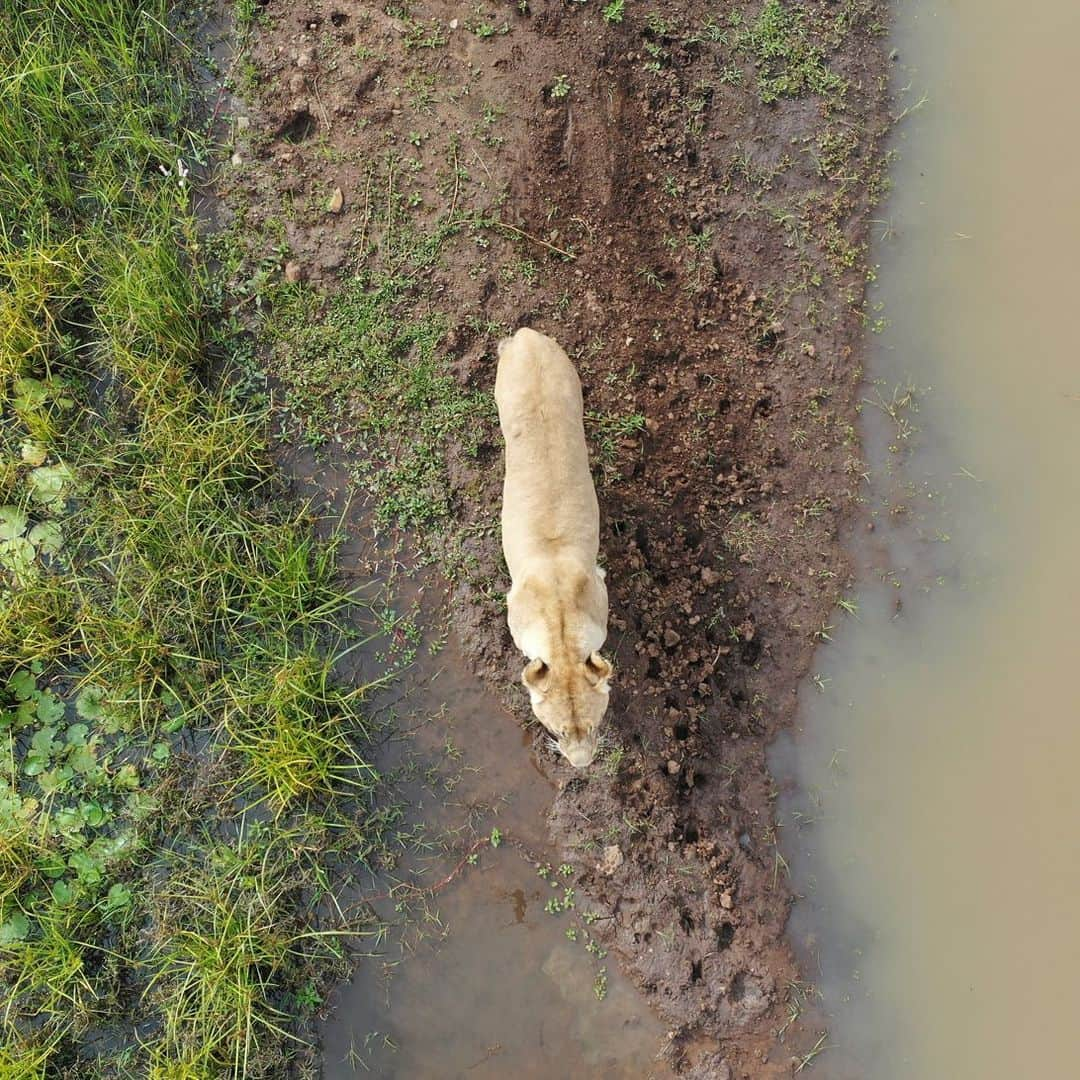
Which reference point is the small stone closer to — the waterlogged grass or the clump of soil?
the clump of soil

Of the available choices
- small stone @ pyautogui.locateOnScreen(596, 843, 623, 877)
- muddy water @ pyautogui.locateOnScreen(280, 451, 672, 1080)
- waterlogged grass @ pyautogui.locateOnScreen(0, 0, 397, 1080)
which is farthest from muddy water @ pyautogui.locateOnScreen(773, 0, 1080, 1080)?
waterlogged grass @ pyautogui.locateOnScreen(0, 0, 397, 1080)

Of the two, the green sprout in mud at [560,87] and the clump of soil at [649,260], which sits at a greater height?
the green sprout in mud at [560,87]

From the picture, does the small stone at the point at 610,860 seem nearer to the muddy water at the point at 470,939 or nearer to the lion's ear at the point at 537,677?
the muddy water at the point at 470,939

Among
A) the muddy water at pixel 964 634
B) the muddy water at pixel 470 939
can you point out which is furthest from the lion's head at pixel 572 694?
the muddy water at pixel 964 634

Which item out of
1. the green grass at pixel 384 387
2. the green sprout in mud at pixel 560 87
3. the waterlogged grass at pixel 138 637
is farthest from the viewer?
the green sprout in mud at pixel 560 87

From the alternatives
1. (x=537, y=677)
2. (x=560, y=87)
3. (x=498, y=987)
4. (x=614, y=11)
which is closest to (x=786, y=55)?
(x=614, y=11)

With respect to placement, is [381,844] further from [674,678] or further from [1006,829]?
[1006,829]
